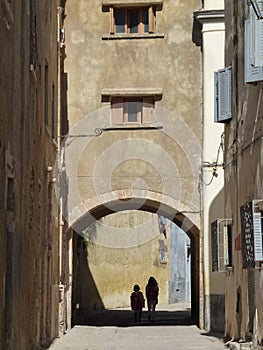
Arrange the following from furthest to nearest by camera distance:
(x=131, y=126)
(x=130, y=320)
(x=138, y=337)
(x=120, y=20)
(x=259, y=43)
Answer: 1. (x=130, y=320)
2. (x=120, y=20)
3. (x=131, y=126)
4. (x=138, y=337)
5. (x=259, y=43)

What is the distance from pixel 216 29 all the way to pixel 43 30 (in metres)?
5.86

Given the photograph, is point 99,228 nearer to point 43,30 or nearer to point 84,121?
point 84,121

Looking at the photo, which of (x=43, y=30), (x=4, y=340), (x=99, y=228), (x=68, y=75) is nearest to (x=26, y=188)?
(x=4, y=340)

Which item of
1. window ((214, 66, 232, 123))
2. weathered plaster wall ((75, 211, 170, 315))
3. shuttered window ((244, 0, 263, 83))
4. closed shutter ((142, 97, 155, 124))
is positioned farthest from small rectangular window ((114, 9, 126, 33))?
weathered plaster wall ((75, 211, 170, 315))

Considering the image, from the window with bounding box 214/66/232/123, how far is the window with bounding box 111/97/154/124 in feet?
15.2

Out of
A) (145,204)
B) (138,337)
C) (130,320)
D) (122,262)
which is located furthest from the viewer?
(122,262)

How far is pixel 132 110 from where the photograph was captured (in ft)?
73.2

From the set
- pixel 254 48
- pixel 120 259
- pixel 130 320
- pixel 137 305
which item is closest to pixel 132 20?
pixel 137 305

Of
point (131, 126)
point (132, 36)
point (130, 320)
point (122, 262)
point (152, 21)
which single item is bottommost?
point (130, 320)

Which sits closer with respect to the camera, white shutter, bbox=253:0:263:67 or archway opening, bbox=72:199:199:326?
white shutter, bbox=253:0:263:67

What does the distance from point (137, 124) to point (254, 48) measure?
963 centimetres

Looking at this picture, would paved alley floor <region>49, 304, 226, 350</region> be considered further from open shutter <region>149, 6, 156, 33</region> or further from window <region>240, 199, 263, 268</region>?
open shutter <region>149, 6, 156, 33</region>

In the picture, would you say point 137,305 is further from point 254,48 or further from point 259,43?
point 259,43

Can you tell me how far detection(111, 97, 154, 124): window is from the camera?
2212 cm
